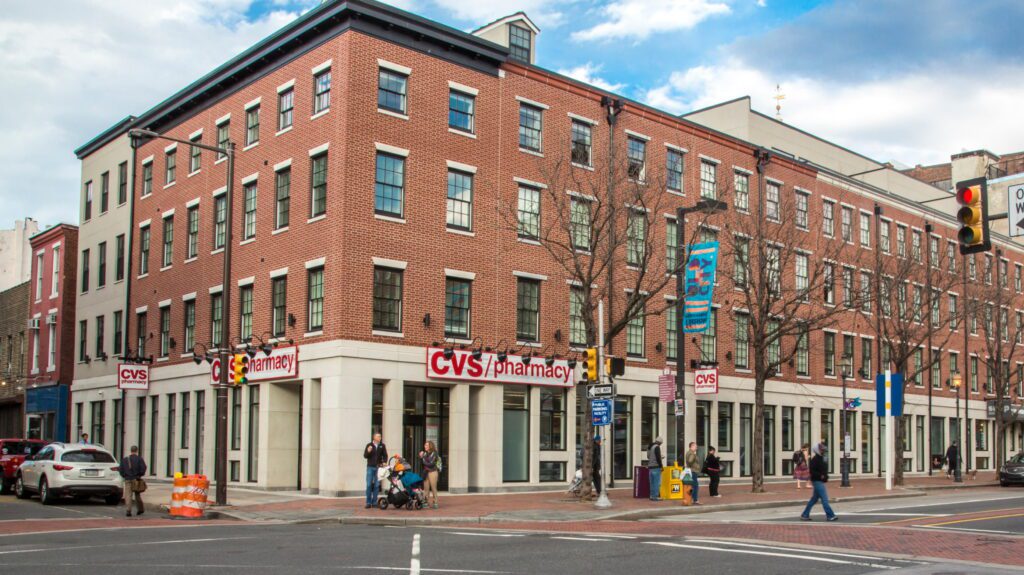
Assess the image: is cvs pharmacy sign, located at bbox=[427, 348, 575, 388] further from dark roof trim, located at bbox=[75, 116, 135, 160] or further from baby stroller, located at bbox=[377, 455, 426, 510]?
dark roof trim, located at bbox=[75, 116, 135, 160]

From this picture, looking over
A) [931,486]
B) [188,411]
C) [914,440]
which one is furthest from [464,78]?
[914,440]

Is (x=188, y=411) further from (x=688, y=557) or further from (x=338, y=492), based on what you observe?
(x=688, y=557)

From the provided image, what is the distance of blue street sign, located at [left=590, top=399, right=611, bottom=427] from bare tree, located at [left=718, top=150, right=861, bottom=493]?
8853 mm

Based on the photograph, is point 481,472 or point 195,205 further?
point 195,205

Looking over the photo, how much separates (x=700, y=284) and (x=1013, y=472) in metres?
20.8

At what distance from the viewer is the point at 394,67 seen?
3122 centimetres

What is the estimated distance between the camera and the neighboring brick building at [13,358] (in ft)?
174

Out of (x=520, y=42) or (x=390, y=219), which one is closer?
(x=390, y=219)

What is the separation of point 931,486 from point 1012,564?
93.7 ft

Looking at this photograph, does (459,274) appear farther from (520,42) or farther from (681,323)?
(520,42)

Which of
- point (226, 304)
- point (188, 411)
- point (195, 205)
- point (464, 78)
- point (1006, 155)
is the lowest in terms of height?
point (188, 411)

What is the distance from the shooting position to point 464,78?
109 ft

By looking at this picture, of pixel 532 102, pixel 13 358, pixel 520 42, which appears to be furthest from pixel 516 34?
pixel 13 358

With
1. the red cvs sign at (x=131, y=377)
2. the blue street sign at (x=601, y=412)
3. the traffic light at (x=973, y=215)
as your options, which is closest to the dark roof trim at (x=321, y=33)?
the red cvs sign at (x=131, y=377)
